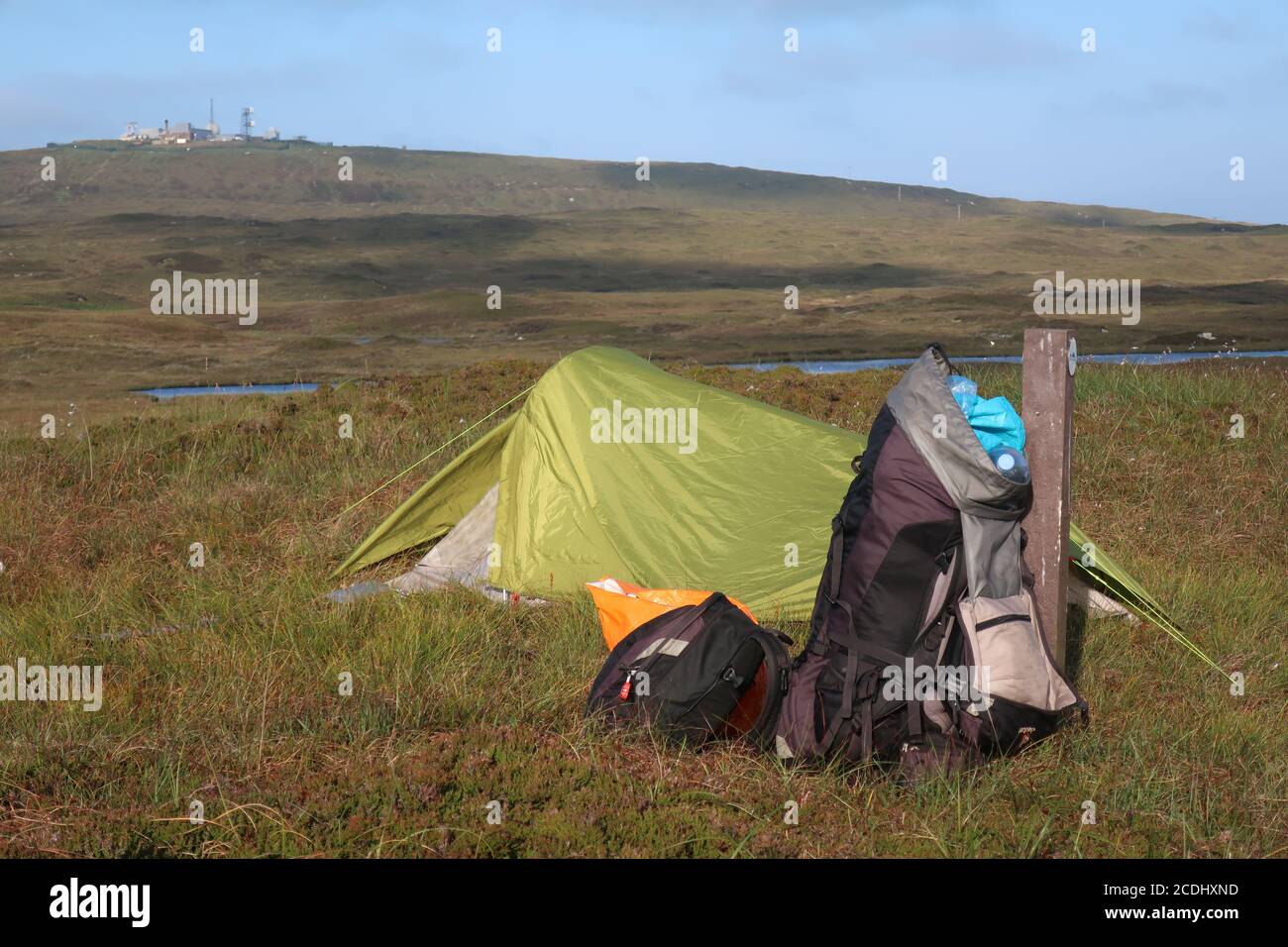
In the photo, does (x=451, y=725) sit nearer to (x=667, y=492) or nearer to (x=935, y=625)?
(x=935, y=625)

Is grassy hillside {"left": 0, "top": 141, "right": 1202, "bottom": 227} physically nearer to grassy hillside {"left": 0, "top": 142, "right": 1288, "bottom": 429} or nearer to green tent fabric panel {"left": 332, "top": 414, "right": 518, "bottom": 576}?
grassy hillside {"left": 0, "top": 142, "right": 1288, "bottom": 429}

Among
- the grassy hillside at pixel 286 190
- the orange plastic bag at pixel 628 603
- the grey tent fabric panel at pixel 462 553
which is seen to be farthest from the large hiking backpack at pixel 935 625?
the grassy hillside at pixel 286 190

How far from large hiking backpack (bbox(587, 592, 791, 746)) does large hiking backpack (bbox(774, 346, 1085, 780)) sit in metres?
0.27

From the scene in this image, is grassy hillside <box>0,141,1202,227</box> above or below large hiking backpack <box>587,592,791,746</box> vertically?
above

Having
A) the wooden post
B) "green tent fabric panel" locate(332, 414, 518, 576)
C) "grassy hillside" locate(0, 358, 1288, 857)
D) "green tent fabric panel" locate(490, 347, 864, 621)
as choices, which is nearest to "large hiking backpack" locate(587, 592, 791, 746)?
"grassy hillside" locate(0, 358, 1288, 857)

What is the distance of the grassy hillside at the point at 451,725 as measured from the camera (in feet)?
13.7

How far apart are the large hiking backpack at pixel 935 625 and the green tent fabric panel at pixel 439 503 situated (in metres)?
3.91

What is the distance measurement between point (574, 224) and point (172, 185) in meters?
74.3

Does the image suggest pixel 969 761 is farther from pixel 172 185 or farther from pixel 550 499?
pixel 172 185

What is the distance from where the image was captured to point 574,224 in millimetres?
131000

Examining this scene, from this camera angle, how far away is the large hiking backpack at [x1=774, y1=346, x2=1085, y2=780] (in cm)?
464

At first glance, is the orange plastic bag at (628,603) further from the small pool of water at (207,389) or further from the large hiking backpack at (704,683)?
the small pool of water at (207,389)

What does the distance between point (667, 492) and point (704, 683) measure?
111 inches
